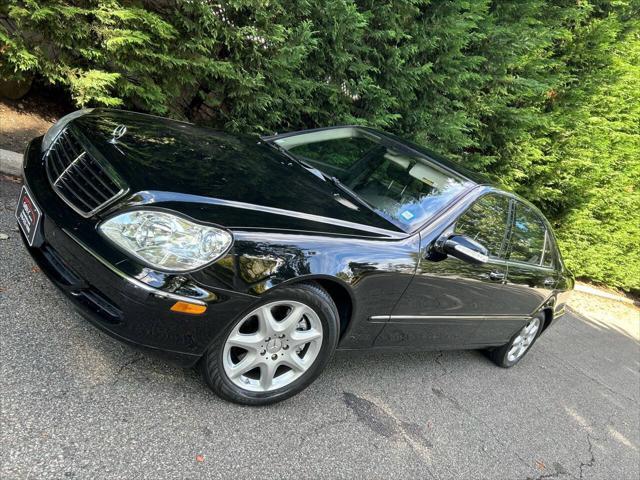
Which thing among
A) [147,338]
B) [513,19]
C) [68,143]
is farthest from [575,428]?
[513,19]

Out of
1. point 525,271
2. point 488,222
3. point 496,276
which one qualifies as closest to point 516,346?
point 525,271

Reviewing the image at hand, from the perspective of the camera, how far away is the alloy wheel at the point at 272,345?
240 centimetres

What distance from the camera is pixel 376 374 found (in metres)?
3.43

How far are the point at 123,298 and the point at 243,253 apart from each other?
1.77ft

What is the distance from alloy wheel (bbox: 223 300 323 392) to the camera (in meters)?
2.40

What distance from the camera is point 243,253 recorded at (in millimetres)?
2205

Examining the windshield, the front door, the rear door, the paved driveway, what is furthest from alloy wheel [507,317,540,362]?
the windshield

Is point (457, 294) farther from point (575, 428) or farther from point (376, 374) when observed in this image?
point (575, 428)

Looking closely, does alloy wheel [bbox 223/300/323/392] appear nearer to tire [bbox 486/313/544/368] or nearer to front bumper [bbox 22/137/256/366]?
front bumper [bbox 22/137/256/366]

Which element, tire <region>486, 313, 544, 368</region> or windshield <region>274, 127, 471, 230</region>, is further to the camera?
tire <region>486, 313, 544, 368</region>

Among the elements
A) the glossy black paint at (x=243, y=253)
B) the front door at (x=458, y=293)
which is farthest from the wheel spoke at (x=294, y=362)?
the front door at (x=458, y=293)

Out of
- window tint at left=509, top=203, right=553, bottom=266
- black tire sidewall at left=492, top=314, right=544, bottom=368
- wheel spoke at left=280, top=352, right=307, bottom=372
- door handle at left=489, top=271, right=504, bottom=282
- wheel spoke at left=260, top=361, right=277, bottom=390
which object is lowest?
black tire sidewall at left=492, top=314, right=544, bottom=368

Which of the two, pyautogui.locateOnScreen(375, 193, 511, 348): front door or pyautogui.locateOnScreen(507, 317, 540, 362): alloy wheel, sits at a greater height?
pyautogui.locateOnScreen(375, 193, 511, 348): front door

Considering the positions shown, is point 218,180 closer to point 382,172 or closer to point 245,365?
point 245,365
